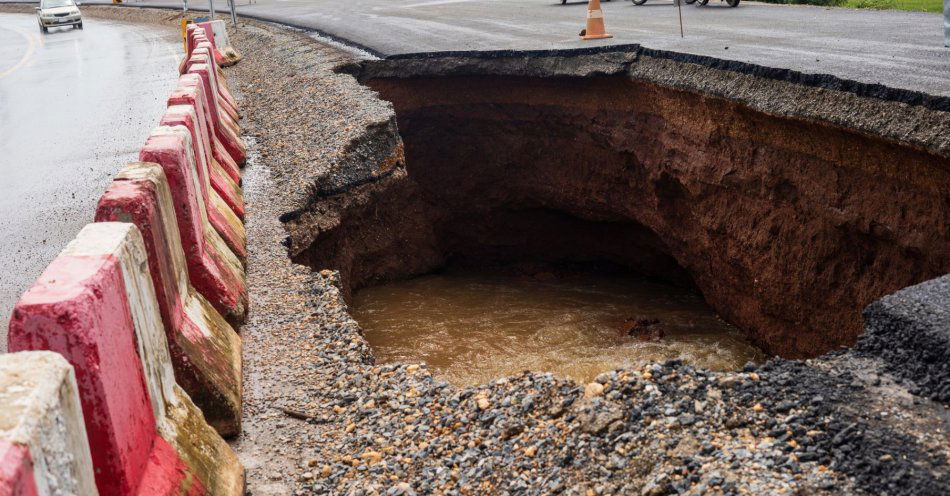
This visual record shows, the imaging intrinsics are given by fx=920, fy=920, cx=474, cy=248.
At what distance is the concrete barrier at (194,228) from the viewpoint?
205 inches

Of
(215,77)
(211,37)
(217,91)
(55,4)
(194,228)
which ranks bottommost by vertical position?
(194,228)

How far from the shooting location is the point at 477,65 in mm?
10961

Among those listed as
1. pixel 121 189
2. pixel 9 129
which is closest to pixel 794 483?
pixel 121 189

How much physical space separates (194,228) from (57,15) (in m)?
28.9

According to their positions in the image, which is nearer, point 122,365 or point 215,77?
point 122,365

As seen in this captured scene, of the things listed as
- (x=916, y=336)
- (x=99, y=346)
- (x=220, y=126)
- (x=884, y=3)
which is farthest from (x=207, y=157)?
(x=884, y=3)

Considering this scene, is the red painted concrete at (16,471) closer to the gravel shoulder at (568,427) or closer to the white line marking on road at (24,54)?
the gravel shoulder at (568,427)

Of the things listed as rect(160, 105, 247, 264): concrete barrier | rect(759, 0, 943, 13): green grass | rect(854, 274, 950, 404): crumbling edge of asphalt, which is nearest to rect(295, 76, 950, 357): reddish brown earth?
rect(160, 105, 247, 264): concrete barrier

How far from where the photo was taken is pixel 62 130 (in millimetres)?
12086

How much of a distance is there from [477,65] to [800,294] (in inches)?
185

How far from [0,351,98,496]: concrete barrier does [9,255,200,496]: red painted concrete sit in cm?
24

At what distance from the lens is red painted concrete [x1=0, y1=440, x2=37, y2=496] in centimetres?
212

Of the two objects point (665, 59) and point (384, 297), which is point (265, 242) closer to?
point (384, 297)

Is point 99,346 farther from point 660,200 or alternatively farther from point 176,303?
point 660,200
